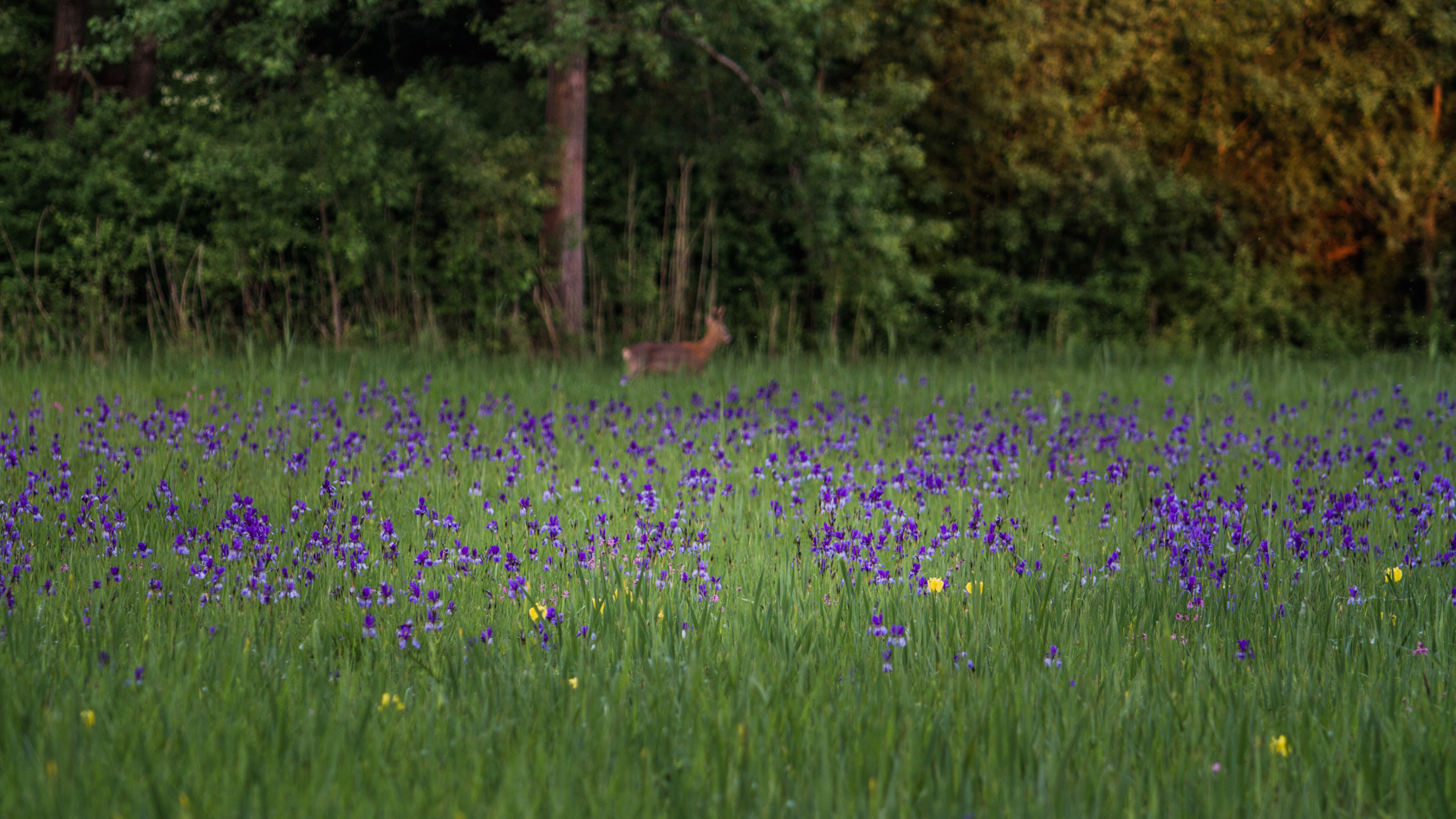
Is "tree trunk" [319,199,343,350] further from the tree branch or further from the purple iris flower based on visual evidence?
the purple iris flower

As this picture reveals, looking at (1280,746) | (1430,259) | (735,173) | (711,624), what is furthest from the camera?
(1430,259)

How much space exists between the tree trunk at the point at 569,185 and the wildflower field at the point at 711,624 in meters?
7.30

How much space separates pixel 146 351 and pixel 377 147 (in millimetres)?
3888

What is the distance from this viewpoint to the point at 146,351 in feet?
39.5

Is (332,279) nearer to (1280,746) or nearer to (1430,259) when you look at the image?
(1280,746)

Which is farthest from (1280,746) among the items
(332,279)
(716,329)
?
(332,279)

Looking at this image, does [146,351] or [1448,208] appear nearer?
[146,351]

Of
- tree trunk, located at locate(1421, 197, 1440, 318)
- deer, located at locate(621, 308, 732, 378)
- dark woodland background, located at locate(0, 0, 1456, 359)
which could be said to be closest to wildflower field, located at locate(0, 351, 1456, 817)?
deer, located at locate(621, 308, 732, 378)

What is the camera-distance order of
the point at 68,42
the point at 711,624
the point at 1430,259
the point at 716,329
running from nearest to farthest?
the point at 711,624 < the point at 716,329 < the point at 68,42 < the point at 1430,259

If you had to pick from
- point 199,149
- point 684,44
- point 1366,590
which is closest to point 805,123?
point 684,44

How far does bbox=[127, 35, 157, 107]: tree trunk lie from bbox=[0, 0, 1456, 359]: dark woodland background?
35mm

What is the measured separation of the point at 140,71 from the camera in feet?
57.4

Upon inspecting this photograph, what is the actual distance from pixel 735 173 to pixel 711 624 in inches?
526

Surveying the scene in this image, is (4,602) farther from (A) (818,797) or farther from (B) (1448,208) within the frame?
(B) (1448,208)
